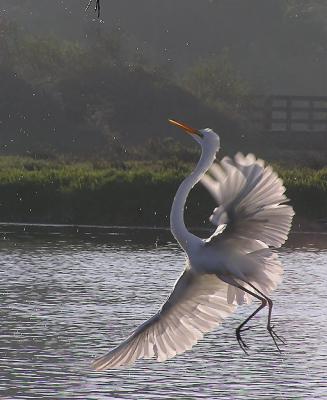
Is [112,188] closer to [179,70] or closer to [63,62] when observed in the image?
[63,62]

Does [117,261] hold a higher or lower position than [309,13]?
lower

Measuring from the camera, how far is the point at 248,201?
13.6m

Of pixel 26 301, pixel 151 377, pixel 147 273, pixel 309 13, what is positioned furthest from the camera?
pixel 309 13

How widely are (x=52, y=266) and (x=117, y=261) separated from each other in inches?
61.6

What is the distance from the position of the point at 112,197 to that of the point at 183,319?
23.0m

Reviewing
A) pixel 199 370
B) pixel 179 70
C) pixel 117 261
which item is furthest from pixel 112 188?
pixel 179 70

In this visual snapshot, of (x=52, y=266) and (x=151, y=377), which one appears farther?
(x=52, y=266)

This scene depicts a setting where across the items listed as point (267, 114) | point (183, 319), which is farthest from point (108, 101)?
point (183, 319)

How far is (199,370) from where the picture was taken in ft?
61.1

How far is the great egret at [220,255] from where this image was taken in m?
13.5

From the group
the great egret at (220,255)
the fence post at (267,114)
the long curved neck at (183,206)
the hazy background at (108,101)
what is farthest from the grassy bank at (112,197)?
the long curved neck at (183,206)

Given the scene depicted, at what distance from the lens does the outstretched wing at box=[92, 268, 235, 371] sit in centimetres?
1387

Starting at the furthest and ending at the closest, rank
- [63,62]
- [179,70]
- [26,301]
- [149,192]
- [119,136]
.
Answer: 1. [179,70]
2. [63,62]
3. [119,136]
4. [149,192]
5. [26,301]

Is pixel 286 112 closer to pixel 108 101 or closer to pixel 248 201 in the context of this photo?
pixel 108 101
